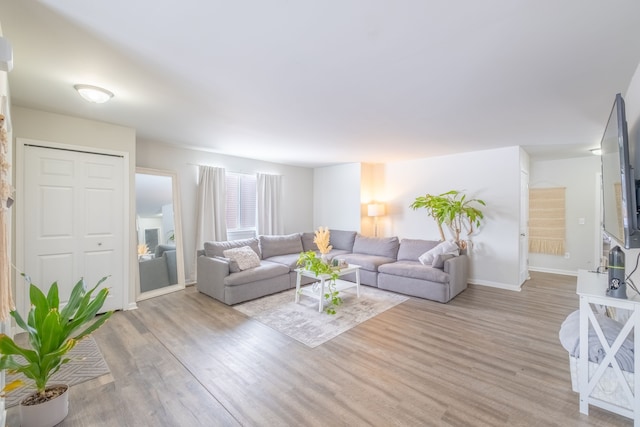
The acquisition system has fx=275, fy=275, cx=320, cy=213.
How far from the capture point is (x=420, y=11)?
1445mm

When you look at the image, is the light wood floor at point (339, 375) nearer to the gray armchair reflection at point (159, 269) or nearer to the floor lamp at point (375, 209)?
the gray armchair reflection at point (159, 269)

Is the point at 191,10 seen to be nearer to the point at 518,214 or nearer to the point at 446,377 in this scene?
the point at 446,377

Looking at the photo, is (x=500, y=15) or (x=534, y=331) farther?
(x=534, y=331)

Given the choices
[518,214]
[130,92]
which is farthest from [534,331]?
[130,92]

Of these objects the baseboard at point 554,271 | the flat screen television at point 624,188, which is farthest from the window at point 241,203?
the baseboard at point 554,271

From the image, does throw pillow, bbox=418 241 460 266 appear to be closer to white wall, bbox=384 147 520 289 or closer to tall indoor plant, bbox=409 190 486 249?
tall indoor plant, bbox=409 190 486 249

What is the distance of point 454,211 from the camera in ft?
15.2

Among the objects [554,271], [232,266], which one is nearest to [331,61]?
[232,266]

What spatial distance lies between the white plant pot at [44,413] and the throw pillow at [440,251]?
4274 mm

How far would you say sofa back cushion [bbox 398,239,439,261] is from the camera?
15.9 ft

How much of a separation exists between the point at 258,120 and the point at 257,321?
7.83 ft

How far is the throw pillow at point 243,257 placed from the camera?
162 inches

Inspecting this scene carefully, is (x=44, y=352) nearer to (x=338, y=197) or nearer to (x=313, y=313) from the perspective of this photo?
(x=313, y=313)

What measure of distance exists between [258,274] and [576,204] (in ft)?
20.4
